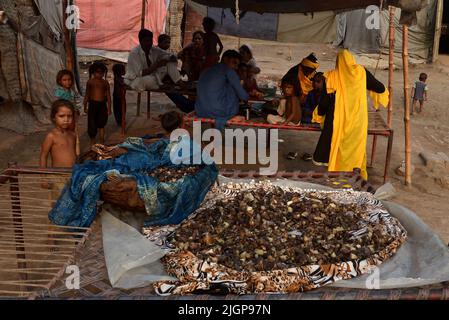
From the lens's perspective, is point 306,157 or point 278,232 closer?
point 278,232

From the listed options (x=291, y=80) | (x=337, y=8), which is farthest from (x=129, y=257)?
(x=337, y=8)

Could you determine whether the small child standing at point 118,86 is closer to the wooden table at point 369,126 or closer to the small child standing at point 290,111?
the wooden table at point 369,126

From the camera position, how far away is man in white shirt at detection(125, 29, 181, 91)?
7.07 metres

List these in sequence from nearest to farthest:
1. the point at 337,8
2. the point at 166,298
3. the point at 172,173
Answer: the point at 166,298 < the point at 172,173 < the point at 337,8

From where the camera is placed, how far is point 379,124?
226 inches

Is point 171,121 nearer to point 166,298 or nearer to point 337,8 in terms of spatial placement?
point 166,298

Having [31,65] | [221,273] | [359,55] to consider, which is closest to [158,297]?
[221,273]

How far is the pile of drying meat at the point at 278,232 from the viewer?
8.23 ft

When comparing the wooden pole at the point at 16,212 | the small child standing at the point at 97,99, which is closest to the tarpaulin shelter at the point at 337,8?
the small child standing at the point at 97,99

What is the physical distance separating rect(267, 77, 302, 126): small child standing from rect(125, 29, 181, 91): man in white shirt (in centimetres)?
211

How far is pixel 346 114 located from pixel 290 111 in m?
0.75

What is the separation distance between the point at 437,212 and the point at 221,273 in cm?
348

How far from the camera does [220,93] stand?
19.3 feet
